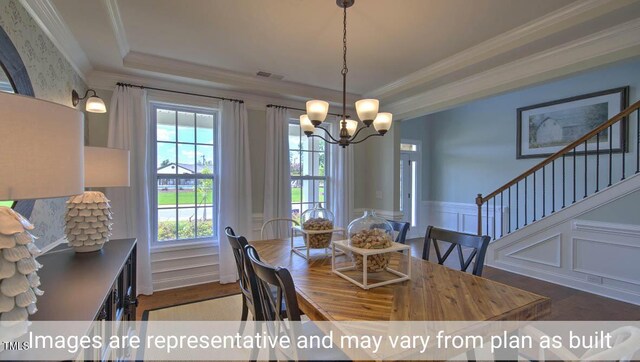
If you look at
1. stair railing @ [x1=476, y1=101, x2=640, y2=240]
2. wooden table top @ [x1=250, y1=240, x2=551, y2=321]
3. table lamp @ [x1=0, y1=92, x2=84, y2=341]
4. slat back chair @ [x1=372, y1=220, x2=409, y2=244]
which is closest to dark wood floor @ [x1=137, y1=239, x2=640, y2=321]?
stair railing @ [x1=476, y1=101, x2=640, y2=240]

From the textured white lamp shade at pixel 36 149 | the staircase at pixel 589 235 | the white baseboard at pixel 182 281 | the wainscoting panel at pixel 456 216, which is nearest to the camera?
the textured white lamp shade at pixel 36 149

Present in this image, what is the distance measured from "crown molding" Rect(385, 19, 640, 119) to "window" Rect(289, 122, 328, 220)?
67.5 inches

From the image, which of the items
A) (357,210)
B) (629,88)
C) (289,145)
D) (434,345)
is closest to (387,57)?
(289,145)

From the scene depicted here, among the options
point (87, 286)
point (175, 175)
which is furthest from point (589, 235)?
point (175, 175)

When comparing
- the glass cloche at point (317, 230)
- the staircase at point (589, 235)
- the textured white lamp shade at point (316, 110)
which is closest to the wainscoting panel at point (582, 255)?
the staircase at point (589, 235)

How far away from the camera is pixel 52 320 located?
3.12 feet

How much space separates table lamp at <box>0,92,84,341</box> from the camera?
0.74 meters

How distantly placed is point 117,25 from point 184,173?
178 centimetres

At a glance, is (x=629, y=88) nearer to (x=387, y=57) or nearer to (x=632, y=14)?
(x=632, y=14)

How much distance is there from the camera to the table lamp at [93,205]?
1827 mm

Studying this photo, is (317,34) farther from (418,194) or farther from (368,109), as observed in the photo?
(418,194)

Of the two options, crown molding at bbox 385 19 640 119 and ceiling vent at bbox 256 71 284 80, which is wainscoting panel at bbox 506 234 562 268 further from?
ceiling vent at bbox 256 71 284 80

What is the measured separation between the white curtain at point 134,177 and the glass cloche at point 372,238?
2723 millimetres

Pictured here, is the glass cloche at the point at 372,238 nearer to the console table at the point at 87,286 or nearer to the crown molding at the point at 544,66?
the console table at the point at 87,286
